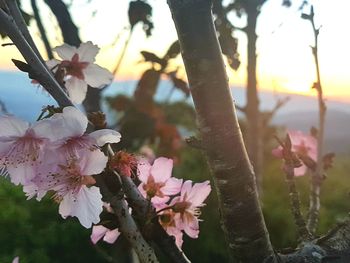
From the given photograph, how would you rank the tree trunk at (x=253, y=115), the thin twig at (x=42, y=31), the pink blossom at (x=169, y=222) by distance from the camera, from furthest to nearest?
1. the tree trunk at (x=253, y=115)
2. the thin twig at (x=42, y=31)
3. the pink blossom at (x=169, y=222)

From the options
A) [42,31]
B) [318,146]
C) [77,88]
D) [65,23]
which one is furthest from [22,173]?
[42,31]

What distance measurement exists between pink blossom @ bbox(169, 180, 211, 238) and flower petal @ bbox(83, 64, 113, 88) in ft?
0.89

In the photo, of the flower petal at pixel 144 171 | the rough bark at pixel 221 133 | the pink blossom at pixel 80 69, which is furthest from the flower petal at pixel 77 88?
the rough bark at pixel 221 133

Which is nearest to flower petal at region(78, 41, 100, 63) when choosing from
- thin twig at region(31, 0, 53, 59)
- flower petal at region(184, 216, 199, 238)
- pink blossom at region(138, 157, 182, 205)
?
A: pink blossom at region(138, 157, 182, 205)

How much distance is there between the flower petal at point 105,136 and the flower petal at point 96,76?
411 millimetres

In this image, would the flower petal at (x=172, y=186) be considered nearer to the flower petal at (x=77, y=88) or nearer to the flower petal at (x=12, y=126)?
the flower petal at (x=77, y=88)

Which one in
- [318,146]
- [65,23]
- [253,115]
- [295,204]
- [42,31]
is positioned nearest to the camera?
[295,204]

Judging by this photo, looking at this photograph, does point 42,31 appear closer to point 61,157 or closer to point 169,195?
point 169,195

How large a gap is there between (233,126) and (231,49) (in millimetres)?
960

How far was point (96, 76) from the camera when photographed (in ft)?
3.86

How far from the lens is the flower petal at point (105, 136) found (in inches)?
28.9

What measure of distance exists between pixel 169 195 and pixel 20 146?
0.35 metres

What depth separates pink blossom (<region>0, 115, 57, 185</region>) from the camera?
2.47ft

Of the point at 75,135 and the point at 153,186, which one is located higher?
the point at 75,135
